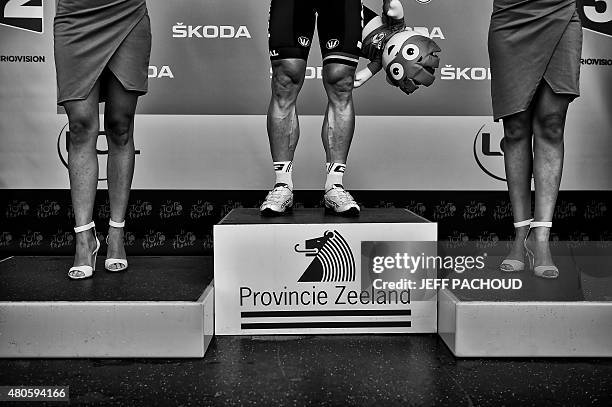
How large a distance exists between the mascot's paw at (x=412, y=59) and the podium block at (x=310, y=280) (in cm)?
62

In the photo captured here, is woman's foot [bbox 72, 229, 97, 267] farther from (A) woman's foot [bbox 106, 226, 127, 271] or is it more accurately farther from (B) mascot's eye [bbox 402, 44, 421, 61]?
(B) mascot's eye [bbox 402, 44, 421, 61]

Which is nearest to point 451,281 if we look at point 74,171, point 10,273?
point 74,171

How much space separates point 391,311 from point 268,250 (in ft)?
1.60

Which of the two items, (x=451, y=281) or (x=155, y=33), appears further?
(x=155, y=33)

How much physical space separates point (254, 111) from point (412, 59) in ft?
3.92

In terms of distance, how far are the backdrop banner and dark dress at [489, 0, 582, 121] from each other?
1.13 metres

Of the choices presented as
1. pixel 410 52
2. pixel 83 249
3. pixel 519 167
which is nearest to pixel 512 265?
pixel 519 167

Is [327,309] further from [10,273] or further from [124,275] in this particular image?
[10,273]

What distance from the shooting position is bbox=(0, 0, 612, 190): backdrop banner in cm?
350

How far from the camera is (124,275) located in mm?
2492

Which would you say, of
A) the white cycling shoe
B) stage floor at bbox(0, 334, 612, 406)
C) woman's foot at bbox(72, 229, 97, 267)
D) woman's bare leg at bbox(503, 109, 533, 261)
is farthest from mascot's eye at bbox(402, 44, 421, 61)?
woman's foot at bbox(72, 229, 97, 267)

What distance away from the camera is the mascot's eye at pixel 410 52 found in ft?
8.45

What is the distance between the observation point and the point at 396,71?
103 inches

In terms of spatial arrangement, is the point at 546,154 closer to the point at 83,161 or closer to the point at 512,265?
the point at 512,265
